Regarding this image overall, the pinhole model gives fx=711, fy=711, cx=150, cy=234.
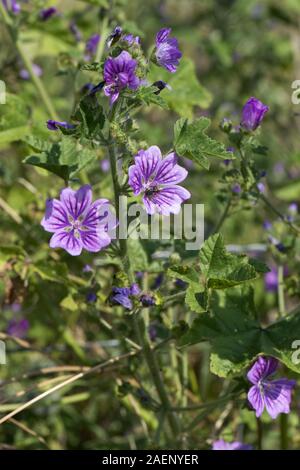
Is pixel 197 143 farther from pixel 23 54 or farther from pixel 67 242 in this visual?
pixel 23 54

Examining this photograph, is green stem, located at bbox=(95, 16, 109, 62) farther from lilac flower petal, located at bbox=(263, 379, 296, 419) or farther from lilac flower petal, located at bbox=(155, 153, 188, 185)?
lilac flower petal, located at bbox=(263, 379, 296, 419)

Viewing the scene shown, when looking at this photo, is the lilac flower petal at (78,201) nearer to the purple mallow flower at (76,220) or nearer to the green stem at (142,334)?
the purple mallow flower at (76,220)

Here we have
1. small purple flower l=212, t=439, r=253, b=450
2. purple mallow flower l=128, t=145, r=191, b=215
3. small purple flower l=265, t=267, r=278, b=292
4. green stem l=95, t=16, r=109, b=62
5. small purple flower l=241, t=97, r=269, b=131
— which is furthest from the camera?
small purple flower l=265, t=267, r=278, b=292

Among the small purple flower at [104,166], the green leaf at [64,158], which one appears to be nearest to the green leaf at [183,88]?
the small purple flower at [104,166]

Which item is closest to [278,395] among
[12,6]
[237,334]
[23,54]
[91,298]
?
[237,334]

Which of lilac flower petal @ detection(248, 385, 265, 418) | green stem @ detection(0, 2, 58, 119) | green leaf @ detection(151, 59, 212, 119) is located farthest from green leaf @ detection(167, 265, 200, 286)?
green stem @ detection(0, 2, 58, 119)

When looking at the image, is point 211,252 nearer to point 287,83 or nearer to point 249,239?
point 249,239
